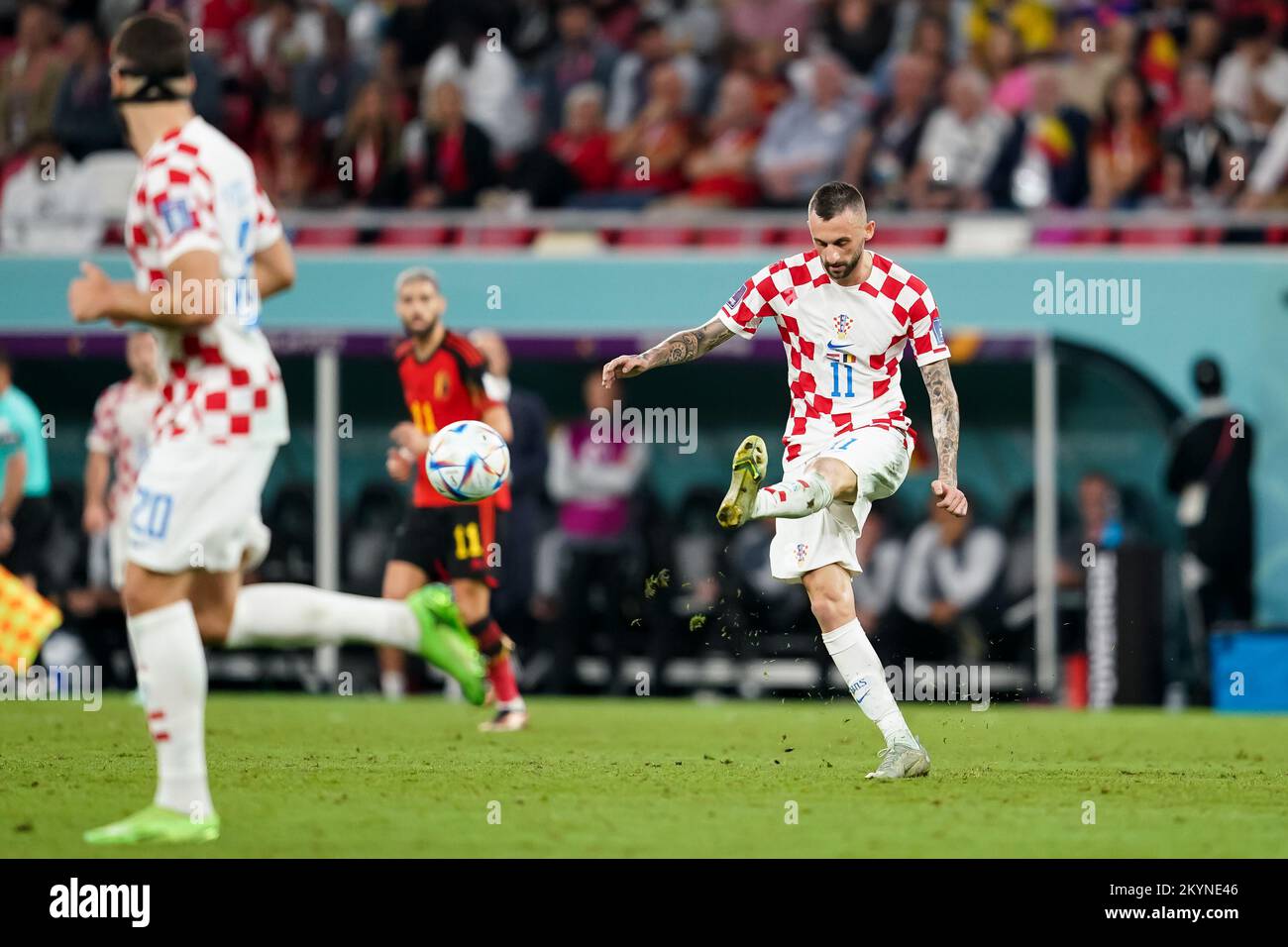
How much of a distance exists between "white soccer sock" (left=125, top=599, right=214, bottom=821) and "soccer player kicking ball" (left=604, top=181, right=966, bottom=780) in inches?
95.5

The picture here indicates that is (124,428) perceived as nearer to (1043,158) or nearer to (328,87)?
(328,87)

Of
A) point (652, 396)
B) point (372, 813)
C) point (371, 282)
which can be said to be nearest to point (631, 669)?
point (652, 396)

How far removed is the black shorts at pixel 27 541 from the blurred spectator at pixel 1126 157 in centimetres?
850

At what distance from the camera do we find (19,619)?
13.9 m

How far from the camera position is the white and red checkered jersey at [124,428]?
14.2m

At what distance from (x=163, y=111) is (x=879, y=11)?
11.5 m

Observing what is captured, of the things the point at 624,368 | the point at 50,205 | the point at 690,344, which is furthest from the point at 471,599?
the point at 50,205

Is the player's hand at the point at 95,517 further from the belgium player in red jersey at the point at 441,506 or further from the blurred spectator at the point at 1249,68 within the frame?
the blurred spectator at the point at 1249,68

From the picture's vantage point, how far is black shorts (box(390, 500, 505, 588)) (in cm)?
1134

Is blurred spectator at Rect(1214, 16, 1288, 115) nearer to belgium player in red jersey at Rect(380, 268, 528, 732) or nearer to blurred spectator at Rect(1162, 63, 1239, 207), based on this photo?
blurred spectator at Rect(1162, 63, 1239, 207)

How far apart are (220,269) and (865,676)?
127 inches

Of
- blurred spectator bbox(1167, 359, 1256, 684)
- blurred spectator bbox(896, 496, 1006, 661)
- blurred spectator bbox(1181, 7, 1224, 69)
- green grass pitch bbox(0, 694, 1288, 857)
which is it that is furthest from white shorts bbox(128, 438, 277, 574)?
blurred spectator bbox(1181, 7, 1224, 69)
